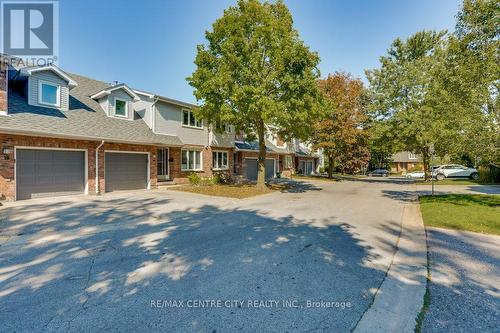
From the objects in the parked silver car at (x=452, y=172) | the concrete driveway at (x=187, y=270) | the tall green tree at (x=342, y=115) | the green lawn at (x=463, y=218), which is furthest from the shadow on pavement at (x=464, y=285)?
the parked silver car at (x=452, y=172)

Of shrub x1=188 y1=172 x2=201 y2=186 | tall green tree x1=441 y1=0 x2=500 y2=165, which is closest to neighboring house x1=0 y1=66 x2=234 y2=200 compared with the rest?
shrub x1=188 y1=172 x2=201 y2=186

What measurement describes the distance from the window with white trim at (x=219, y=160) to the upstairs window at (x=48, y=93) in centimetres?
1150

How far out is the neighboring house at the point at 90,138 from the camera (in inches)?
458

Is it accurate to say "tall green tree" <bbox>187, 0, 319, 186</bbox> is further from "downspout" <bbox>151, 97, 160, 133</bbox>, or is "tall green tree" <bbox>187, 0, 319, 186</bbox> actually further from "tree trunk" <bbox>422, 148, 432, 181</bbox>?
"tree trunk" <bbox>422, 148, 432, 181</bbox>

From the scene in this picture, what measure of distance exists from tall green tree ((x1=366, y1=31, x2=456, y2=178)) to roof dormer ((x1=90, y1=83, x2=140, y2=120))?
25202 mm

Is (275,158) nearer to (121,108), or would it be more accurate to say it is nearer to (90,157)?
(121,108)

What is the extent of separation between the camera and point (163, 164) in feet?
62.9

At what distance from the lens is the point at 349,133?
93.5ft

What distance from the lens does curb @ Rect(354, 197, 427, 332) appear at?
3322 millimetres

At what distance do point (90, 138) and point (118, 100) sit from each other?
4402 mm

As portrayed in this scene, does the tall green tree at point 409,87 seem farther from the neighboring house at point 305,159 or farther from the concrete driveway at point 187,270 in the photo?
the concrete driveway at point 187,270

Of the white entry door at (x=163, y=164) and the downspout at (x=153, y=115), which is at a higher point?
the downspout at (x=153, y=115)

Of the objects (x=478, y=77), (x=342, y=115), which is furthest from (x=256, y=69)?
(x=342, y=115)

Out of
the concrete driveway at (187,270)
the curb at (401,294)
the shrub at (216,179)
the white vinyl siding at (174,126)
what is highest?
the white vinyl siding at (174,126)
